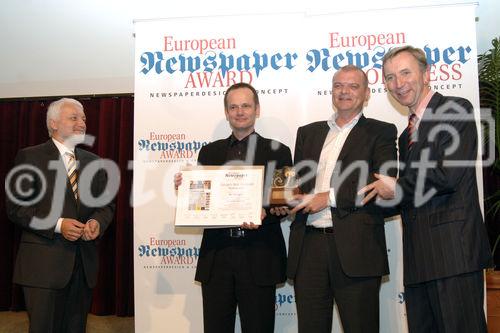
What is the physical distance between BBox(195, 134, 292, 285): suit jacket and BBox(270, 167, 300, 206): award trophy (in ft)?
0.47

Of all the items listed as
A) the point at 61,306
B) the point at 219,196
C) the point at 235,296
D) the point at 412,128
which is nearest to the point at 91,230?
the point at 61,306

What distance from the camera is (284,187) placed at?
259 cm

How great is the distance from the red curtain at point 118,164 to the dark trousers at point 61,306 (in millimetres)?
1942

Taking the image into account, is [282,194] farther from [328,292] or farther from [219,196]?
[328,292]

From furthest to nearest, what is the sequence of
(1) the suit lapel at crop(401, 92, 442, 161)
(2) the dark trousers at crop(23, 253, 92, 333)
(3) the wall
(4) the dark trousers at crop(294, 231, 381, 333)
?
(3) the wall < (2) the dark trousers at crop(23, 253, 92, 333) < (4) the dark trousers at crop(294, 231, 381, 333) < (1) the suit lapel at crop(401, 92, 442, 161)

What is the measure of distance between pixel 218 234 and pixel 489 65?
9.66ft

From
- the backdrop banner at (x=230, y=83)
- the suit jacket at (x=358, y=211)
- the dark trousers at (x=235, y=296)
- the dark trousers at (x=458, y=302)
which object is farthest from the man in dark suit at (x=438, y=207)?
the backdrop banner at (x=230, y=83)

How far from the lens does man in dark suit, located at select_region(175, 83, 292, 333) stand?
2666 millimetres

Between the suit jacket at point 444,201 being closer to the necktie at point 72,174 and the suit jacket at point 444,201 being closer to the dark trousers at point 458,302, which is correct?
the dark trousers at point 458,302

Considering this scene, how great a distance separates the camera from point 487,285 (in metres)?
3.64

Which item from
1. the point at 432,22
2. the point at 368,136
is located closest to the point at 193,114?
the point at 368,136

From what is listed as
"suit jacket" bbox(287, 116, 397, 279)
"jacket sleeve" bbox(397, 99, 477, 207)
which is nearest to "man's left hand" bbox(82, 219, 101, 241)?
"suit jacket" bbox(287, 116, 397, 279)

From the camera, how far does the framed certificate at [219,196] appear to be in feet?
8.67

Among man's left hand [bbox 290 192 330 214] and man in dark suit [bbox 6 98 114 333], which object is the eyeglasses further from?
man in dark suit [bbox 6 98 114 333]
